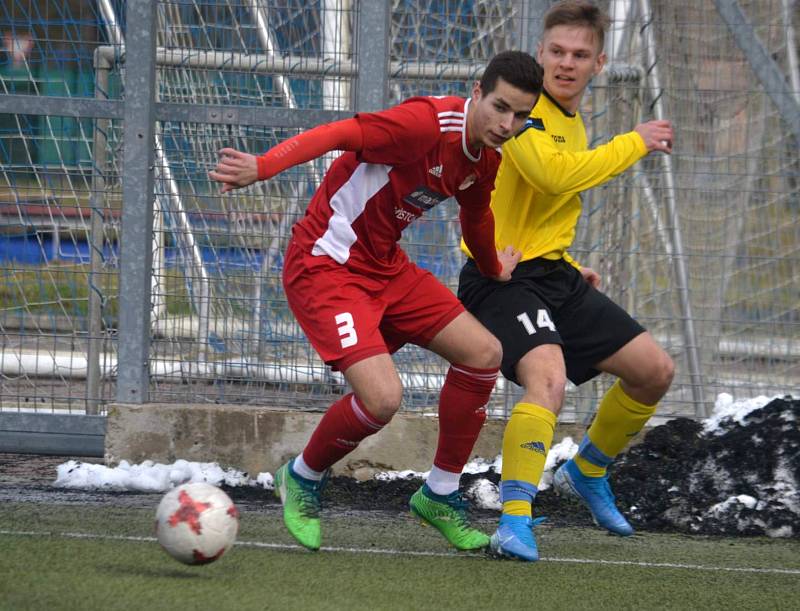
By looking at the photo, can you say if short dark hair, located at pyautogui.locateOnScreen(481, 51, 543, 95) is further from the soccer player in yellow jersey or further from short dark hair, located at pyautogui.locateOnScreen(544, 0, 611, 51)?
short dark hair, located at pyautogui.locateOnScreen(544, 0, 611, 51)

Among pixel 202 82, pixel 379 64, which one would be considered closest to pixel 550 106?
pixel 379 64

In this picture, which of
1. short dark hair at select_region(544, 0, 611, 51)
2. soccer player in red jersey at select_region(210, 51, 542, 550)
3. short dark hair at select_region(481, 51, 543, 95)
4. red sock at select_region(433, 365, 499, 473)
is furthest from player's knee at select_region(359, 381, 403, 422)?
short dark hair at select_region(544, 0, 611, 51)

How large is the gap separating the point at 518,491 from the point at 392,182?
1202 mm

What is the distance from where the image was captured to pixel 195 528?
11.9ft

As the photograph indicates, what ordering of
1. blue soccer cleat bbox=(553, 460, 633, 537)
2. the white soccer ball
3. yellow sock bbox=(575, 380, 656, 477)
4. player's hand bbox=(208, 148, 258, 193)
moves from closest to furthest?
the white soccer ball → player's hand bbox=(208, 148, 258, 193) → yellow sock bbox=(575, 380, 656, 477) → blue soccer cleat bbox=(553, 460, 633, 537)

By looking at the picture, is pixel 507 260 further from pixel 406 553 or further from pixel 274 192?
pixel 274 192

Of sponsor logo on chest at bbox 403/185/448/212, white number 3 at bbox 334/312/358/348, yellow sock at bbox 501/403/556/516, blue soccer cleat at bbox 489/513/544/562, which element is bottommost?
blue soccer cleat at bbox 489/513/544/562

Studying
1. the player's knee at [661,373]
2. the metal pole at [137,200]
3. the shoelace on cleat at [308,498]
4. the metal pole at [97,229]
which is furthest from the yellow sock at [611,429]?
the metal pole at [97,229]

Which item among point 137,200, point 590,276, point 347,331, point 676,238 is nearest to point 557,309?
point 590,276

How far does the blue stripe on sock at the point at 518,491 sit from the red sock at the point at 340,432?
20.2 inches

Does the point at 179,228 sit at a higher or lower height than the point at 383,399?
higher

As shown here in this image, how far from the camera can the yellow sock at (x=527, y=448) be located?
4.42 metres

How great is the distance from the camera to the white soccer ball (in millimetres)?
3637

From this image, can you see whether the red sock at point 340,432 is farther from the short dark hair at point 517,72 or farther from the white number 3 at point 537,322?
the short dark hair at point 517,72
